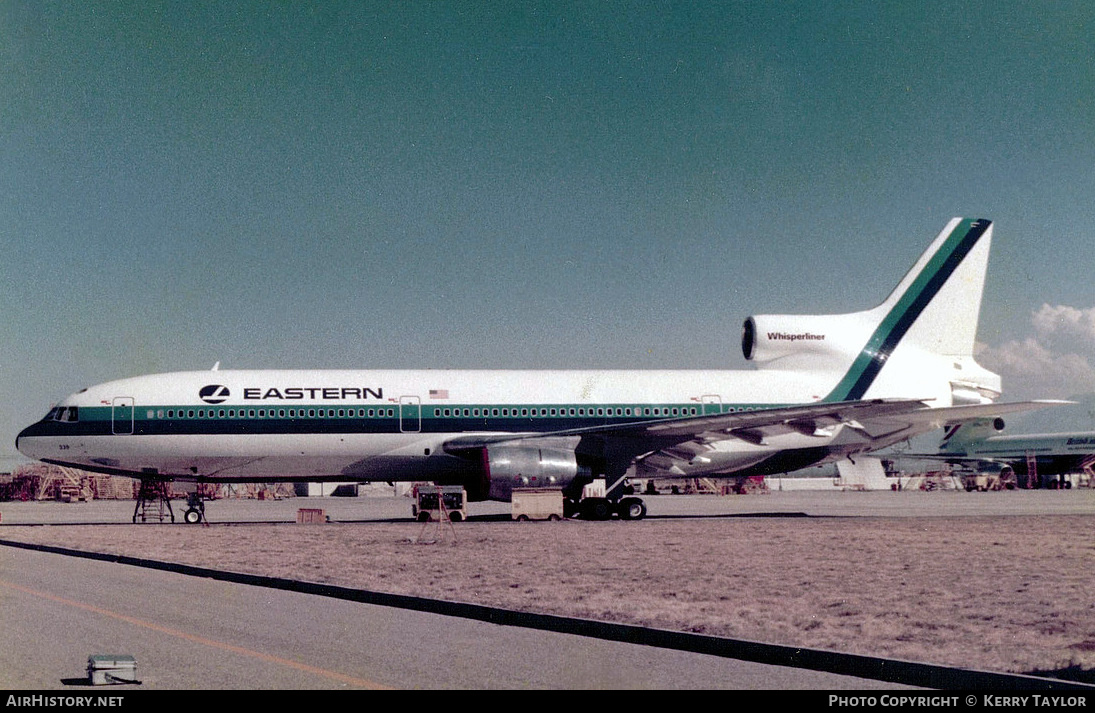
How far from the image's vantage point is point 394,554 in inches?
792

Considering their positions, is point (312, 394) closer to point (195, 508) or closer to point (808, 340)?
point (195, 508)

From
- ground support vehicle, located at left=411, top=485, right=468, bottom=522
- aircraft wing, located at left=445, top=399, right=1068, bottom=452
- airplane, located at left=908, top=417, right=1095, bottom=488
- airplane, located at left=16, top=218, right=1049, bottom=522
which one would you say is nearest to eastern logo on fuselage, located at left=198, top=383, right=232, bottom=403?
airplane, located at left=16, top=218, right=1049, bottom=522

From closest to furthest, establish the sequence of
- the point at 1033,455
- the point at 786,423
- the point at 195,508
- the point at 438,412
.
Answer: the point at 786,423 < the point at 438,412 < the point at 195,508 < the point at 1033,455

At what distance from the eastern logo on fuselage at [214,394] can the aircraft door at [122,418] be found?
83.9 inches

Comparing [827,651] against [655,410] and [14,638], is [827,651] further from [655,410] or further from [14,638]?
[655,410]

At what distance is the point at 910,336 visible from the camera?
36656mm

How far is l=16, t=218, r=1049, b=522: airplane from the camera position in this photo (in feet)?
103

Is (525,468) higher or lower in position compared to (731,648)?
higher

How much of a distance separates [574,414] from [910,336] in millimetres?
12883

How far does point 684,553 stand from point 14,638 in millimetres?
12295

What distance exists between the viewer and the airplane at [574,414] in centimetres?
3125

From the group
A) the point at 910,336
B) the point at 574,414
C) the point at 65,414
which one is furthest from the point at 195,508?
the point at 910,336

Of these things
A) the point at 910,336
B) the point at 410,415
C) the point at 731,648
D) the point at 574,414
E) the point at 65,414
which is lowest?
the point at 731,648

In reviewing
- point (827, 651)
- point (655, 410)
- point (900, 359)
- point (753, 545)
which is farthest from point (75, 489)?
point (827, 651)
